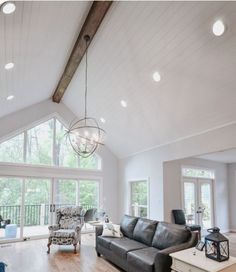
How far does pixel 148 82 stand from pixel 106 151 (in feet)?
14.4

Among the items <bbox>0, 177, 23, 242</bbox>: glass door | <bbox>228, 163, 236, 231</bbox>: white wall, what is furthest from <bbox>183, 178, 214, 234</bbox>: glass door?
<bbox>0, 177, 23, 242</bbox>: glass door

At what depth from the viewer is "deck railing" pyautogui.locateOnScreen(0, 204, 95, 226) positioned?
23.2 ft

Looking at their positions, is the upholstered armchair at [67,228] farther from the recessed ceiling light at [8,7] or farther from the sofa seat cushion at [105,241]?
the recessed ceiling light at [8,7]

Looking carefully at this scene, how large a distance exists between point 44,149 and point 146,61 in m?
4.79

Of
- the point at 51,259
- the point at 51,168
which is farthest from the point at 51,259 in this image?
the point at 51,168

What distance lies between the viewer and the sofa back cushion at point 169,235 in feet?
12.9

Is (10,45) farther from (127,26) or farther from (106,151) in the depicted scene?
(106,151)

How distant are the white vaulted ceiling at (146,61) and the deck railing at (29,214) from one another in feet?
9.33

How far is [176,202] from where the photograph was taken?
701 cm

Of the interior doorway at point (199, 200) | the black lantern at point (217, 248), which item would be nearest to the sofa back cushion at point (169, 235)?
the black lantern at point (217, 248)

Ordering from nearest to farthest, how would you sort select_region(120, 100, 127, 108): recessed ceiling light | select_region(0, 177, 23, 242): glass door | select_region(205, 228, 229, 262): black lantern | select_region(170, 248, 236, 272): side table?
select_region(170, 248, 236, 272): side table, select_region(205, 228, 229, 262): black lantern, select_region(120, 100, 127, 108): recessed ceiling light, select_region(0, 177, 23, 242): glass door

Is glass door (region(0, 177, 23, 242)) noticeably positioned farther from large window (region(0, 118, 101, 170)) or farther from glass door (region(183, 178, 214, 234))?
glass door (region(183, 178, 214, 234))

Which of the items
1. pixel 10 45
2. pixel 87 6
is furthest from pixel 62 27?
pixel 10 45

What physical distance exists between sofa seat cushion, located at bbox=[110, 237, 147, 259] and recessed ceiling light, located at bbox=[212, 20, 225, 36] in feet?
12.1
